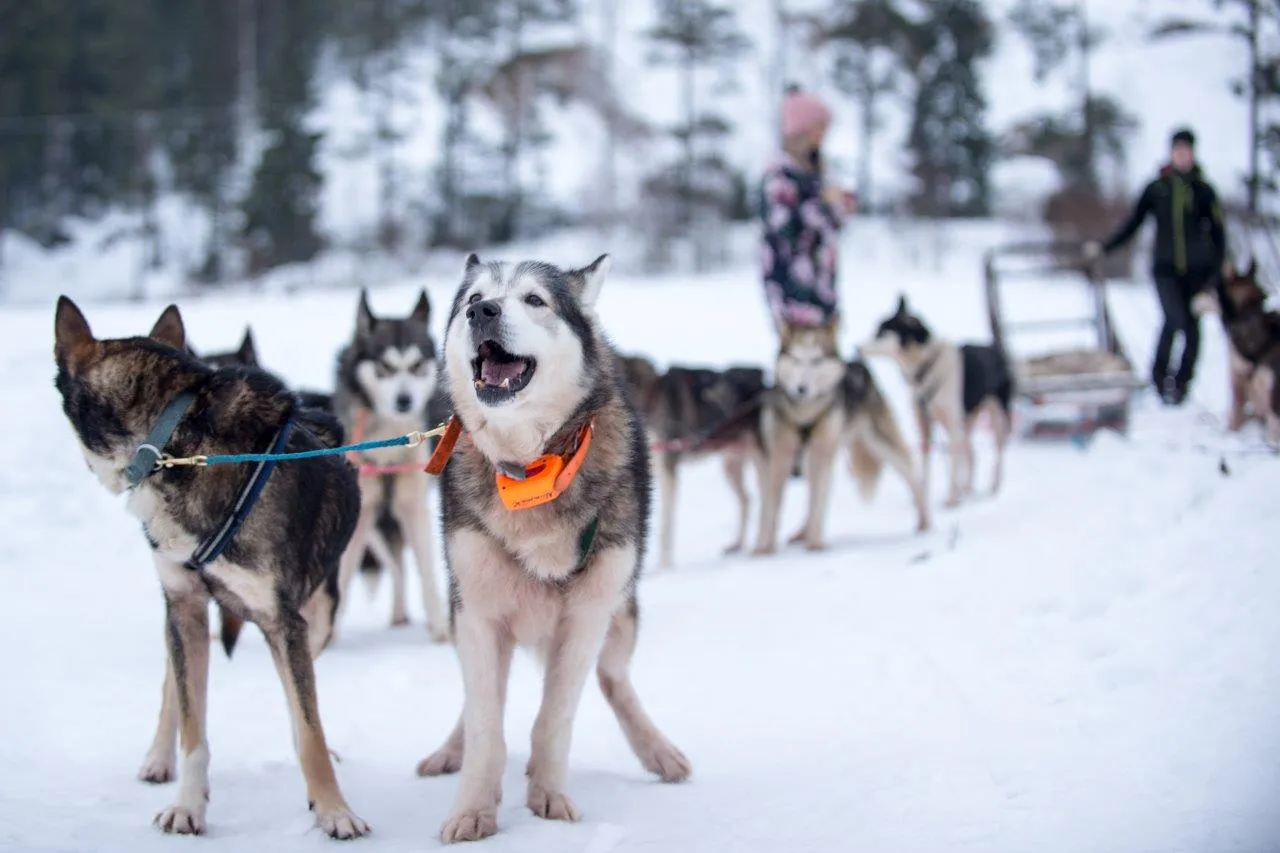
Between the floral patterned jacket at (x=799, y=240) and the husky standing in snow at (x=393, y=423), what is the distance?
7.39 ft

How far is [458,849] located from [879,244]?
21388 mm

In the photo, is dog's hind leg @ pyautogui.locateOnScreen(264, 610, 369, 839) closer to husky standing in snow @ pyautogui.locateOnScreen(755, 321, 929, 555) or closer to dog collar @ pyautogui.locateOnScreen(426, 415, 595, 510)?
dog collar @ pyautogui.locateOnScreen(426, 415, 595, 510)

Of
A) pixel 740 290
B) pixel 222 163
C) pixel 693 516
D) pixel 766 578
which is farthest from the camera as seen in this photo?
pixel 222 163

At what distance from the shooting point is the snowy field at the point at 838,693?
2.23m

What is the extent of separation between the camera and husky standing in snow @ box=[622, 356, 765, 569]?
19.8 feet

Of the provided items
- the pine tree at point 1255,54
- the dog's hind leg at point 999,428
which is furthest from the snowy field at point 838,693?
the pine tree at point 1255,54

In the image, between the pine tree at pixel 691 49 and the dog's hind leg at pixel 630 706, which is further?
the pine tree at pixel 691 49

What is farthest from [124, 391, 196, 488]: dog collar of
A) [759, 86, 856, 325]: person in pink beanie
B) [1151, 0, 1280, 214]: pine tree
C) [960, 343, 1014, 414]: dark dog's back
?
[1151, 0, 1280, 214]: pine tree

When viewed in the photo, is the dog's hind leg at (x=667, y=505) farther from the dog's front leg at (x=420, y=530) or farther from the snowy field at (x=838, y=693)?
the dog's front leg at (x=420, y=530)

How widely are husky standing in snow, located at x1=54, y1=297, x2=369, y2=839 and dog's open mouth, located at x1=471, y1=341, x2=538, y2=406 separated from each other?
1.71ft

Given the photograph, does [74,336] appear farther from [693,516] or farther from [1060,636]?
[693,516]

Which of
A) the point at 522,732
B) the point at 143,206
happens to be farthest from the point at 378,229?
the point at 522,732

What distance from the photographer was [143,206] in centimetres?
2167

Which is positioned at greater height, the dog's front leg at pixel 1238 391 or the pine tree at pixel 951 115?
the pine tree at pixel 951 115
